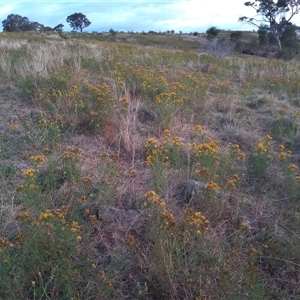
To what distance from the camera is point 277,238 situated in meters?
2.87

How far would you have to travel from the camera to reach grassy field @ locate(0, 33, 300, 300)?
226cm

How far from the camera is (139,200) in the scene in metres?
3.16

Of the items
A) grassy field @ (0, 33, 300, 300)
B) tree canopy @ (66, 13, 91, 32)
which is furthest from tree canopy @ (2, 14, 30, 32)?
grassy field @ (0, 33, 300, 300)

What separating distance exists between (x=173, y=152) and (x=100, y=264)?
133 cm

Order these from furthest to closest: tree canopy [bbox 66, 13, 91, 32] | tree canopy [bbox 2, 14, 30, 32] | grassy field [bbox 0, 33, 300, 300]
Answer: tree canopy [bbox 66, 13, 91, 32]
tree canopy [bbox 2, 14, 30, 32]
grassy field [bbox 0, 33, 300, 300]

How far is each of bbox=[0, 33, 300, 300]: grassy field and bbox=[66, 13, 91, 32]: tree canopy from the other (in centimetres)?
4535

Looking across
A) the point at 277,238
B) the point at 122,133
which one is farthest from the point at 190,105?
the point at 277,238

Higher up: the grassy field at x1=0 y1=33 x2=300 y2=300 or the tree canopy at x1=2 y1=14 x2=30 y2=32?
the tree canopy at x1=2 y1=14 x2=30 y2=32

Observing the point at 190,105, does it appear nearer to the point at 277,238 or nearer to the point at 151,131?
the point at 151,131

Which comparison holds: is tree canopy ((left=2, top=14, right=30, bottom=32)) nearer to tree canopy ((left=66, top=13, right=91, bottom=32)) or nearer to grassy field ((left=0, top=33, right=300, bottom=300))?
tree canopy ((left=66, top=13, right=91, bottom=32))

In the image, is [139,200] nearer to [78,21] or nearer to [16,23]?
[16,23]

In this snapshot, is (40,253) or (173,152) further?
(173,152)

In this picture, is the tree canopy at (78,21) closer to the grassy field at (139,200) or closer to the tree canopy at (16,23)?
the tree canopy at (16,23)

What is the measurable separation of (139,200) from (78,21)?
4871 cm
